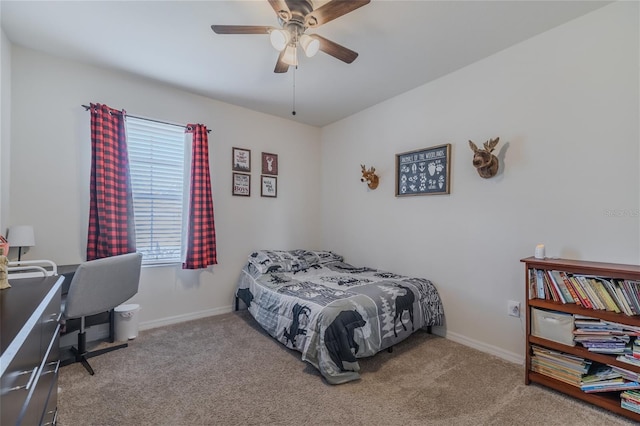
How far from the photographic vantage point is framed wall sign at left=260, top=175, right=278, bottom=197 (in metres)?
A: 3.81

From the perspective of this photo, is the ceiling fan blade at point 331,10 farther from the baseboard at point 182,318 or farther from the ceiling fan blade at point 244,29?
the baseboard at point 182,318

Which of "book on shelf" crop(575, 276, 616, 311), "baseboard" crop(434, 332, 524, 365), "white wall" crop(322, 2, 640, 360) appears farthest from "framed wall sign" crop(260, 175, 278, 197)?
"book on shelf" crop(575, 276, 616, 311)

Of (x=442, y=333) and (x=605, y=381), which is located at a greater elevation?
(x=605, y=381)

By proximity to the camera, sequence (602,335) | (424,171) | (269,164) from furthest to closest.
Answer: (269,164) < (424,171) < (602,335)

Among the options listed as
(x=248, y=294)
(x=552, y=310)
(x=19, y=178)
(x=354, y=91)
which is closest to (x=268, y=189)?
(x=248, y=294)

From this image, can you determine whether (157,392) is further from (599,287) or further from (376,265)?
(599,287)


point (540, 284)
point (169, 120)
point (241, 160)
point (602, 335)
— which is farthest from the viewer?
point (241, 160)

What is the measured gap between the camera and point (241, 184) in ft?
11.9

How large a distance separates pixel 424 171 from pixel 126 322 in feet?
10.7

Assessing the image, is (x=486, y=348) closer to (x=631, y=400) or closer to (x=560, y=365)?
(x=560, y=365)

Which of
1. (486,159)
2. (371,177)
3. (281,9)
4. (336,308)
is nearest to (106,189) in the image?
(281,9)

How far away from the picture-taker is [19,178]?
238cm

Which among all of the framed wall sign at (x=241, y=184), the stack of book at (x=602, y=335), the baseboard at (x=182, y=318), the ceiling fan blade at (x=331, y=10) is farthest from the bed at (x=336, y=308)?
the ceiling fan blade at (x=331, y=10)

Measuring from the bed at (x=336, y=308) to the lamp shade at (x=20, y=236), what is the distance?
187 cm
